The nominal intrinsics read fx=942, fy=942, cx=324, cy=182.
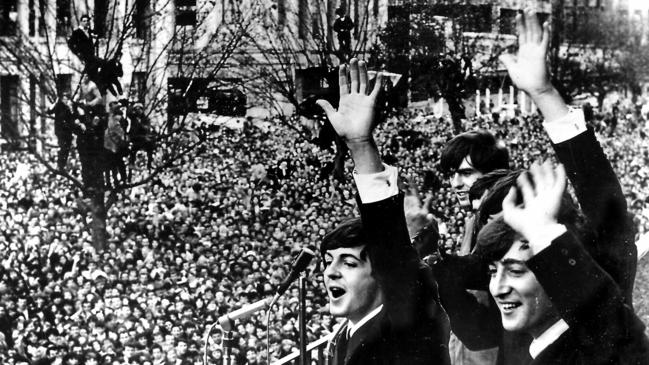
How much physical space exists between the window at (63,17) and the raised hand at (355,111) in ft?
6.57

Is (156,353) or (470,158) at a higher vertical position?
(470,158)

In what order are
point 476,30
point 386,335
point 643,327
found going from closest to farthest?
point 643,327 < point 386,335 < point 476,30

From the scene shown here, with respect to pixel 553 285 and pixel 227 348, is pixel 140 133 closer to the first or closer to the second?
pixel 227 348

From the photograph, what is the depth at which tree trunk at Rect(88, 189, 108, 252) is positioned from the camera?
4234mm

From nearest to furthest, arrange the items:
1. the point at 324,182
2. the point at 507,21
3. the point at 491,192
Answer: the point at 491,192
the point at 507,21
the point at 324,182

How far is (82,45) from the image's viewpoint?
4207mm

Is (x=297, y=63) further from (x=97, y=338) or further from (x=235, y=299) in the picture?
(x=97, y=338)

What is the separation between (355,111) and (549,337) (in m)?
0.79

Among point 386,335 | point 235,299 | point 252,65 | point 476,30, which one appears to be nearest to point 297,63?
point 252,65

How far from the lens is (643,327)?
8.04ft

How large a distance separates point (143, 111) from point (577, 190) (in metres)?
2.21

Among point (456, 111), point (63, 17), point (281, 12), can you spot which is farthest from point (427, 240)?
point (63, 17)

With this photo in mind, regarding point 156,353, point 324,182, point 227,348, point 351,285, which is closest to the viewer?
point 351,285

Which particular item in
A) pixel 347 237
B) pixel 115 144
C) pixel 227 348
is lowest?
pixel 227 348
